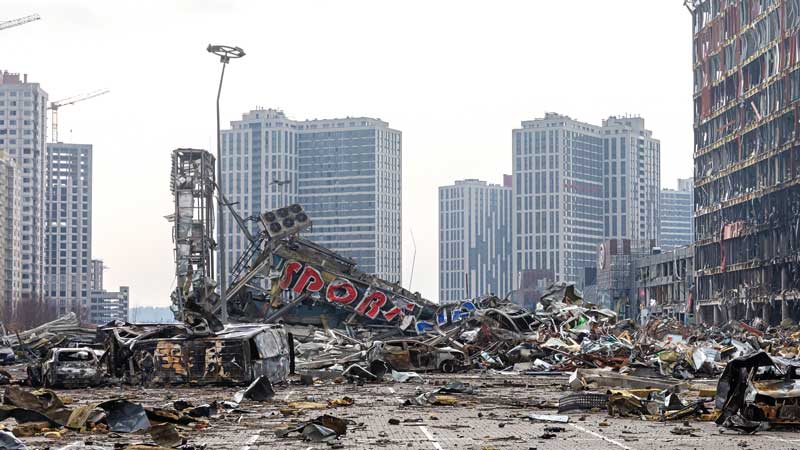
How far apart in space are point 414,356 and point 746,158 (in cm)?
8071

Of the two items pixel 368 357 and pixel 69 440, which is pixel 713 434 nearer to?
pixel 69 440

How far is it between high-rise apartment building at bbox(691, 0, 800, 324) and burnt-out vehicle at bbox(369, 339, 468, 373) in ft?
215

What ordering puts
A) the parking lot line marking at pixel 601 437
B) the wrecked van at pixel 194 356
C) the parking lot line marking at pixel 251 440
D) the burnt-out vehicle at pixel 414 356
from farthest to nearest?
the burnt-out vehicle at pixel 414 356
the wrecked van at pixel 194 356
the parking lot line marking at pixel 251 440
the parking lot line marking at pixel 601 437

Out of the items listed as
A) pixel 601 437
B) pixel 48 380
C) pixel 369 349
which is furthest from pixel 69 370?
pixel 601 437

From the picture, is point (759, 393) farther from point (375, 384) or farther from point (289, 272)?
point (289, 272)

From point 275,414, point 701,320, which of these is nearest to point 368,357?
point 275,414

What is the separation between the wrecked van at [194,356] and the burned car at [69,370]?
2.27 feet

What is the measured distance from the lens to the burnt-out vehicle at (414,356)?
4488 centimetres

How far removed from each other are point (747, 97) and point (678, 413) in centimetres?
9990

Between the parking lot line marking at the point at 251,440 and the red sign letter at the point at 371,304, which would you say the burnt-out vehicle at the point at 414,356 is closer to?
the parking lot line marking at the point at 251,440

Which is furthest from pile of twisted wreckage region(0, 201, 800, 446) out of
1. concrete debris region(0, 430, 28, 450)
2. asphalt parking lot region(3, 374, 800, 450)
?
concrete debris region(0, 430, 28, 450)

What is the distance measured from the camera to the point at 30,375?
123 feet

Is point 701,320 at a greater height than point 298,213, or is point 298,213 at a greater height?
point 298,213

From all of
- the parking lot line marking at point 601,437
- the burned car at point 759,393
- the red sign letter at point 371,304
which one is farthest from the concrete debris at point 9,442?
the red sign letter at point 371,304
